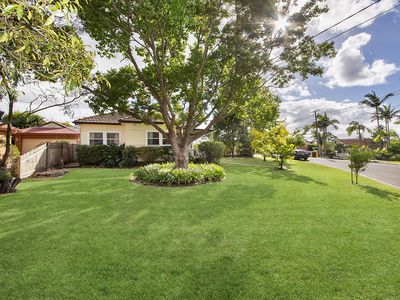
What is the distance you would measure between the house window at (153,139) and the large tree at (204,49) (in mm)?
6858

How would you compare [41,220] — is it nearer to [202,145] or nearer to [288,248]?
[288,248]

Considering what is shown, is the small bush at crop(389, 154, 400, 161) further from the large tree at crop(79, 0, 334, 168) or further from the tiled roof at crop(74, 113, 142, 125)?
the tiled roof at crop(74, 113, 142, 125)

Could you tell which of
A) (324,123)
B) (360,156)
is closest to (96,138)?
(360,156)

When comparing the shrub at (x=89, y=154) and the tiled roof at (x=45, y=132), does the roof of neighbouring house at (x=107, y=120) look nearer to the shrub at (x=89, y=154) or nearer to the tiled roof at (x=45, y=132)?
the tiled roof at (x=45, y=132)

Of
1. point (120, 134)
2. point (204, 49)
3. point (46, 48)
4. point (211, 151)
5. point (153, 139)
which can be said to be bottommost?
point (211, 151)

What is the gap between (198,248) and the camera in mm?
4023

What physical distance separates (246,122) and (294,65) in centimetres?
2162

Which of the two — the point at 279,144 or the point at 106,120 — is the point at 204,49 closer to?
the point at 279,144

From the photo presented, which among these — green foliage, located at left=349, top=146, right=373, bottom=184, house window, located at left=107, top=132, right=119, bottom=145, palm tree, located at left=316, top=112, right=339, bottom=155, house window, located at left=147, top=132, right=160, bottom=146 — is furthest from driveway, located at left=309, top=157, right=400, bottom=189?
palm tree, located at left=316, top=112, right=339, bottom=155

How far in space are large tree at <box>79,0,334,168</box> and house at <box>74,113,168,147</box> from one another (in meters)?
6.41

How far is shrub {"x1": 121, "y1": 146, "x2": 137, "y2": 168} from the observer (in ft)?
54.0

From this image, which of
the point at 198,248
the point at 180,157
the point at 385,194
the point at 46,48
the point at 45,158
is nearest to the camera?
the point at 46,48

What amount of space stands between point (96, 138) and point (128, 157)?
4671 millimetres

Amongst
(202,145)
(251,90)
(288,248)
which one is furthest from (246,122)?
(288,248)
